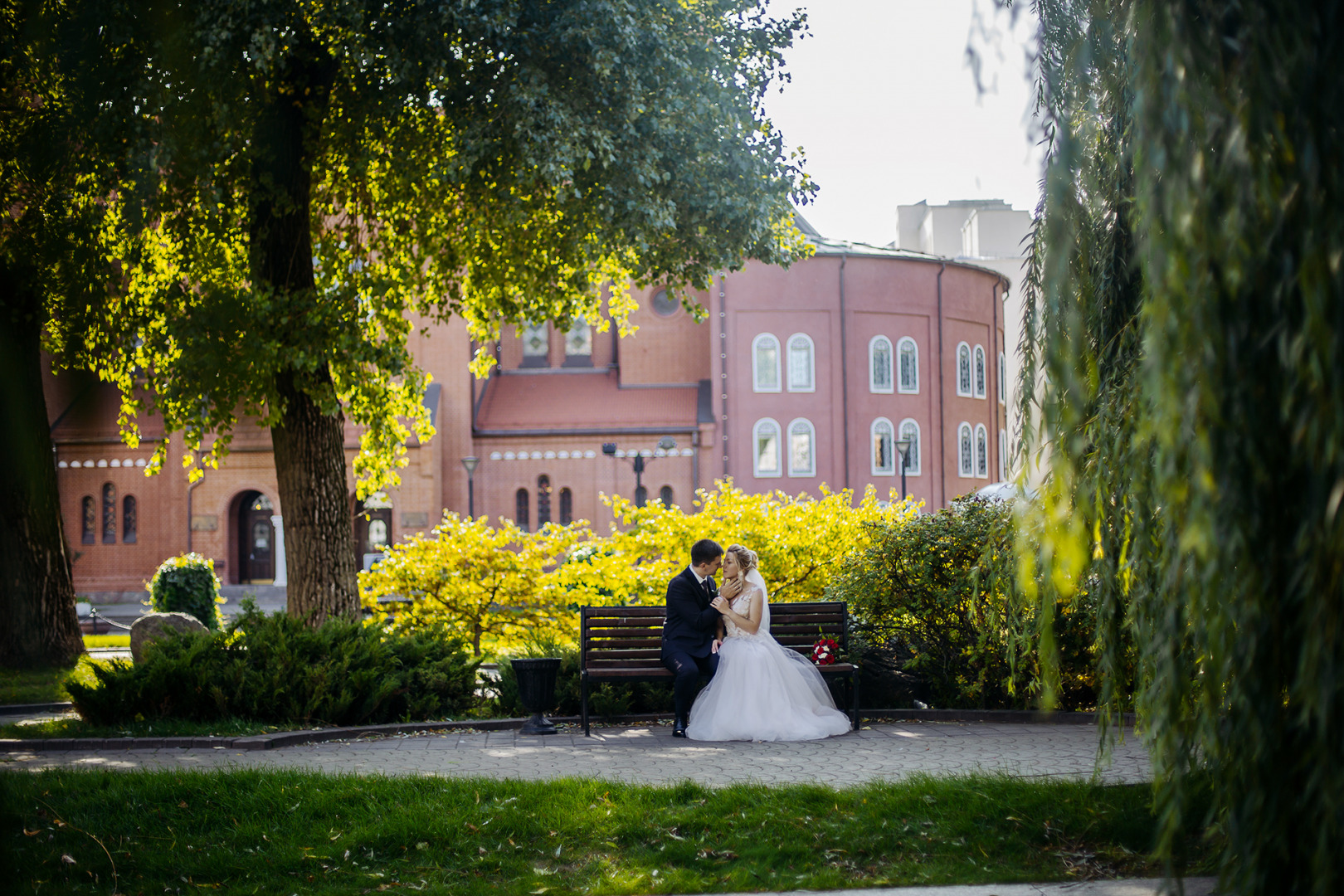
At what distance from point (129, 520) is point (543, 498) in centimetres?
1487

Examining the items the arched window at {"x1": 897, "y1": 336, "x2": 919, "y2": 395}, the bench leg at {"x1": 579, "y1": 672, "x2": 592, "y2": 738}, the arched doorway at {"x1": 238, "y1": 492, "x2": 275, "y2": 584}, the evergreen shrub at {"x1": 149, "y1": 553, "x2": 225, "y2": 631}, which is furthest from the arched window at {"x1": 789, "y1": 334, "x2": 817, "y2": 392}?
the bench leg at {"x1": 579, "y1": 672, "x2": 592, "y2": 738}

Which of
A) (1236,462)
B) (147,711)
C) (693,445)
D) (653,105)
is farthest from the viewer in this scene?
(693,445)

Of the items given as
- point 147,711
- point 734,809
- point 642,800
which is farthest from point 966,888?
point 147,711

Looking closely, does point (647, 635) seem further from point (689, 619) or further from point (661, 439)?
point (661, 439)

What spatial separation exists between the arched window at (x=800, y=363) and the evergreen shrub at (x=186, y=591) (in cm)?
2389

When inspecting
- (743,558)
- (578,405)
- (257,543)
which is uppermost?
(578,405)

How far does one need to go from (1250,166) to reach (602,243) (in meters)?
10.8

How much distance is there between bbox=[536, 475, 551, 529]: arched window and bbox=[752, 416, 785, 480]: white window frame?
7492 millimetres

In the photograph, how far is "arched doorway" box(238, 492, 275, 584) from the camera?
4081 centimetres

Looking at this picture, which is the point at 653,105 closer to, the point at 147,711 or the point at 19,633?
the point at 147,711

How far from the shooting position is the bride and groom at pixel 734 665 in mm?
8773

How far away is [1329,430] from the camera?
2.60 meters

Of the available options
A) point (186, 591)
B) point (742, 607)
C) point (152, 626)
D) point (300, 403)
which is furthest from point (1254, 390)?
point (186, 591)

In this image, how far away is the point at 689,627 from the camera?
9328 millimetres
